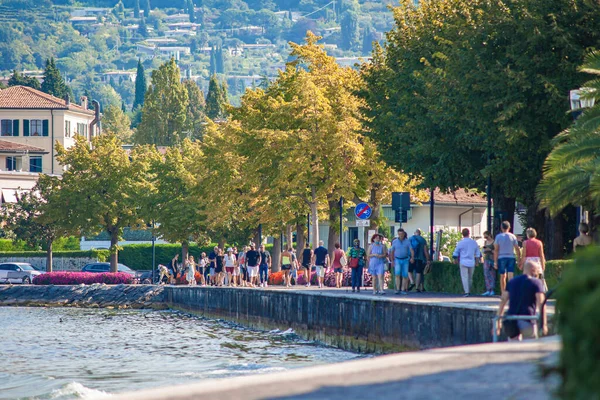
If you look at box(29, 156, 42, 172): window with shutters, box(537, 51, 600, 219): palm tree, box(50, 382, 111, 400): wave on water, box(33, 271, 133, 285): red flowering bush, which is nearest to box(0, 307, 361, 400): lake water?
box(50, 382, 111, 400): wave on water

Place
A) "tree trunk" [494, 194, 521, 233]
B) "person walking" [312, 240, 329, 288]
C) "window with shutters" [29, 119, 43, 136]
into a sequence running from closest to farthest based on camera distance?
"tree trunk" [494, 194, 521, 233]
"person walking" [312, 240, 329, 288]
"window with shutters" [29, 119, 43, 136]

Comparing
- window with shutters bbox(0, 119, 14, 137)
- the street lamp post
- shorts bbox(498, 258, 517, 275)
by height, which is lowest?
shorts bbox(498, 258, 517, 275)

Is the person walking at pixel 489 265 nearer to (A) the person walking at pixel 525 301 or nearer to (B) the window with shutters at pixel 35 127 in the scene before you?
(A) the person walking at pixel 525 301

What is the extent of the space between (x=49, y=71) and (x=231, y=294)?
115273mm

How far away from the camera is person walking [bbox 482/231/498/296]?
90.5 ft

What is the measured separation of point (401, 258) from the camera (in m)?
32.1

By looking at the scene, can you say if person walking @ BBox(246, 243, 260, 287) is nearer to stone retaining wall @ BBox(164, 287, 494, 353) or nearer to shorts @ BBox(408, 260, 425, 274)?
stone retaining wall @ BBox(164, 287, 494, 353)

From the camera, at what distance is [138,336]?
40.4 meters

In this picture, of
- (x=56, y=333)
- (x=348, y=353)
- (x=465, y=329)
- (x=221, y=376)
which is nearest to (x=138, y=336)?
(x=56, y=333)

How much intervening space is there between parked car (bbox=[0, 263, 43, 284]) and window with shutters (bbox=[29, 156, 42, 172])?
A: 38451 mm

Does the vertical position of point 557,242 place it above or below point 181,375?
above

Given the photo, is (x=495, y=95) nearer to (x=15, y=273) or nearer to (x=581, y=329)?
(x=581, y=329)

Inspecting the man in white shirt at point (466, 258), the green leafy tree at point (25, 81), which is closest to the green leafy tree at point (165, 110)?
the green leafy tree at point (25, 81)

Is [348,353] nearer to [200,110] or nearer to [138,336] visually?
[138,336]
